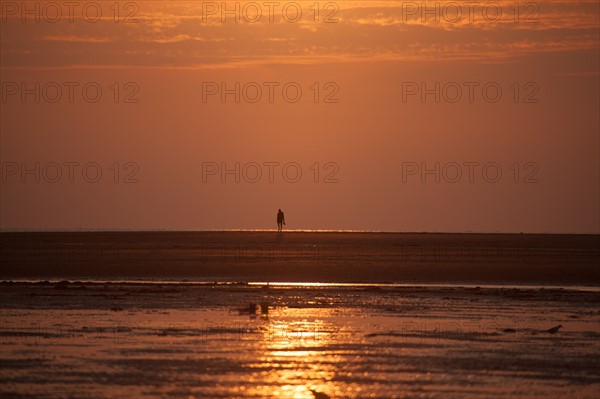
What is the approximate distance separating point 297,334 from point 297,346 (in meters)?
2.47

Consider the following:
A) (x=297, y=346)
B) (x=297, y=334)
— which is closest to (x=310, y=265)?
(x=297, y=334)

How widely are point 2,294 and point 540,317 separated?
2002 centimetres

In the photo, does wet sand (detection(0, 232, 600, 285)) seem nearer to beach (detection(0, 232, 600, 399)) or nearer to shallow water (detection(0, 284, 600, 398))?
beach (detection(0, 232, 600, 399))

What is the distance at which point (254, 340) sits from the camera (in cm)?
2905

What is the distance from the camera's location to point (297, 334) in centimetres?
3042

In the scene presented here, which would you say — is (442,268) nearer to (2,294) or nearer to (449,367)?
(2,294)

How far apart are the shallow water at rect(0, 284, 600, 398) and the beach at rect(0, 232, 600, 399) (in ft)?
0.15

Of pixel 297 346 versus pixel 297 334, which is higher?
pixel 297 334

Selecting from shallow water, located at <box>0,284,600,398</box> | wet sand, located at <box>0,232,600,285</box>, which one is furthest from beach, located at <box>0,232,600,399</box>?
wet sand, located at <box>0,232,600,285</box>

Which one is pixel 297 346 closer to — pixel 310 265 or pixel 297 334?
pixel 297 334

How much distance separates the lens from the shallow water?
2241 cm

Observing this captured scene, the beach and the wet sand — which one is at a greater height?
the wet sand

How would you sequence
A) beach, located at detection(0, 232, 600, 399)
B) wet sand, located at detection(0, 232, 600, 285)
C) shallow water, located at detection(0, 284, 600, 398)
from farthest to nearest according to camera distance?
wet sand, located at detection(0, 232, 600, 285)
beach, located at detection(0, 232, 600, 399)
shallow water, located at detection(0, 284, 600, 398)

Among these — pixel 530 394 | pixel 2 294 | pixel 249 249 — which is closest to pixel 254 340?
pixel 530 394
